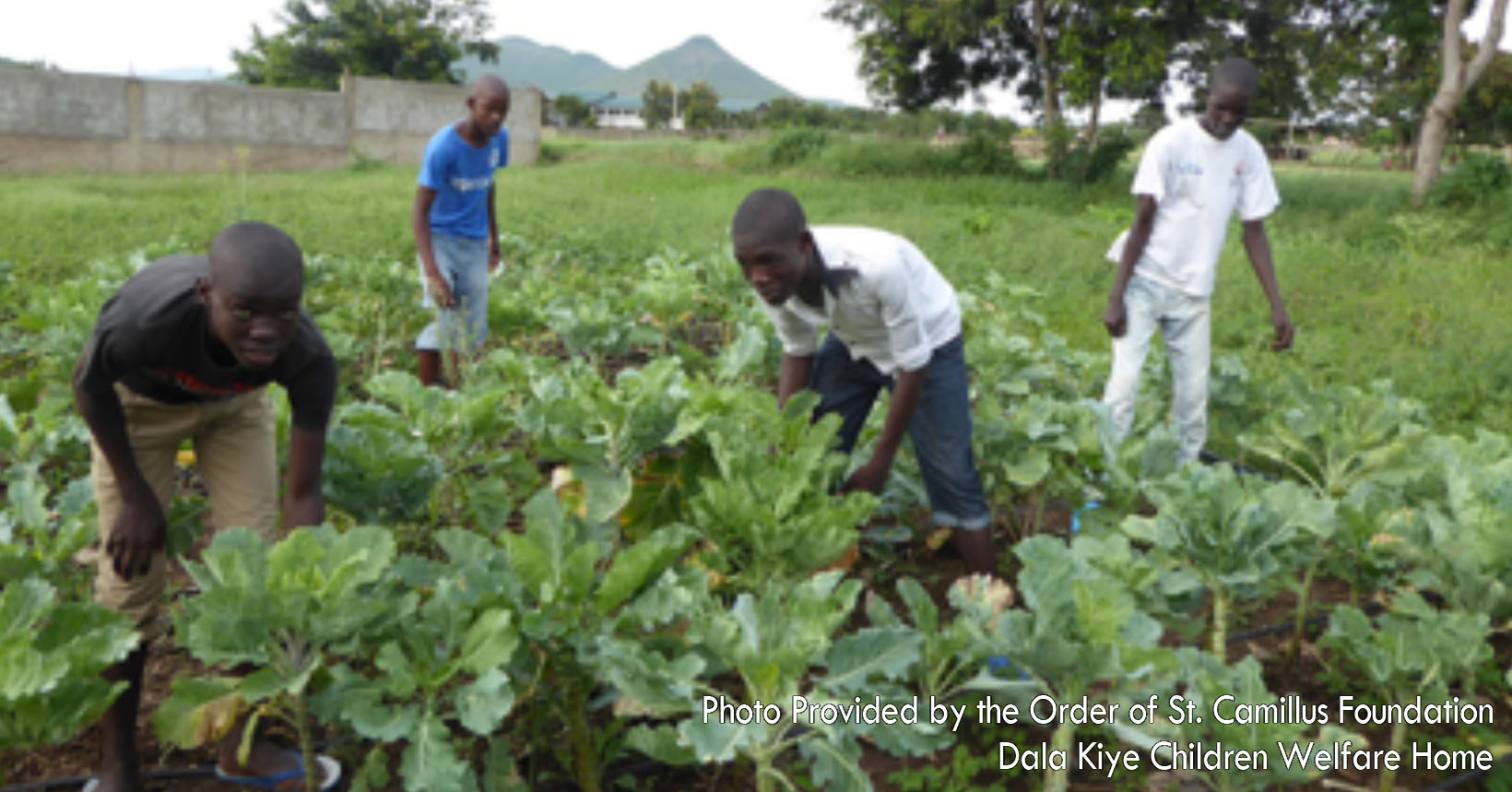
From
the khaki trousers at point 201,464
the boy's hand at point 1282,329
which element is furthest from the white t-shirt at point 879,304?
the boy's hand at point 1282,329

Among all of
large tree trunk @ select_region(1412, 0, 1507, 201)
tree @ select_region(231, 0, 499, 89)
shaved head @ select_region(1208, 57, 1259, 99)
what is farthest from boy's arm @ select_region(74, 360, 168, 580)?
tree @ select_region(231, 0, 499, 89)

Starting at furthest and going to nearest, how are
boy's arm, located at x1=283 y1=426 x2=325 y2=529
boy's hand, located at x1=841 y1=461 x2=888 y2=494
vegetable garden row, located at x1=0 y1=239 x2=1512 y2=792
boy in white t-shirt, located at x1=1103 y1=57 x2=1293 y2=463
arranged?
boy in white t-shirt, located at x1=1103 y1=57 x2=1293 y2=463
boy's hand, located at x1=841 y1=461 x2=888 y2=494
boy's arm, located at x1=283 y1=426 x2=325 y2=529
vegetable garden row, located at x1=0 y1=239 x2=1512 y2=792

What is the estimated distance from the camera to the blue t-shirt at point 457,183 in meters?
4.98

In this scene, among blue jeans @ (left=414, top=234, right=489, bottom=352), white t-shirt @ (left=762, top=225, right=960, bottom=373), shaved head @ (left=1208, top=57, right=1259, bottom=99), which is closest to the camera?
white t-shirt @ (left=762, top=225, right=960, bottom=373)

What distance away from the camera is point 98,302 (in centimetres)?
470

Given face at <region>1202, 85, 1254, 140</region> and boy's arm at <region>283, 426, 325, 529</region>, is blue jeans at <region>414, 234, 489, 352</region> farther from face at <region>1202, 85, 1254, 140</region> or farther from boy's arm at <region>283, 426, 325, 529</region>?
face at <region>1202, 85, 1254, 140</region>

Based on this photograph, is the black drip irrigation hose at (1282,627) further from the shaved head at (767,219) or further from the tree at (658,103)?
the tree at (658,103)

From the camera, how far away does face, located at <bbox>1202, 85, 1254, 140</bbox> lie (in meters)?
3.96

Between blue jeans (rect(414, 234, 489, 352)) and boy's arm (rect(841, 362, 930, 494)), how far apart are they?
2512 mm

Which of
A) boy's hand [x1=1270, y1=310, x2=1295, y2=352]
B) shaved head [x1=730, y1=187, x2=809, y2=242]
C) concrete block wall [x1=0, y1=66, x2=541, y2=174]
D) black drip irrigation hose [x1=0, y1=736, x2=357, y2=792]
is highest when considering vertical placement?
concrete block wall [x1=0, y1=66, x2=541, y2=174]

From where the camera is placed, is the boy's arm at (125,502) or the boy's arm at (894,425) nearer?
the boy's arm at (125,502)

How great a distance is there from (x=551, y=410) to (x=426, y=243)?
228cm

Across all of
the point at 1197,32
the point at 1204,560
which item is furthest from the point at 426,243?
the point at 1197,32

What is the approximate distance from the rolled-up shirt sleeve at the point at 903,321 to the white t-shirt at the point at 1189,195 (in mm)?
1641
